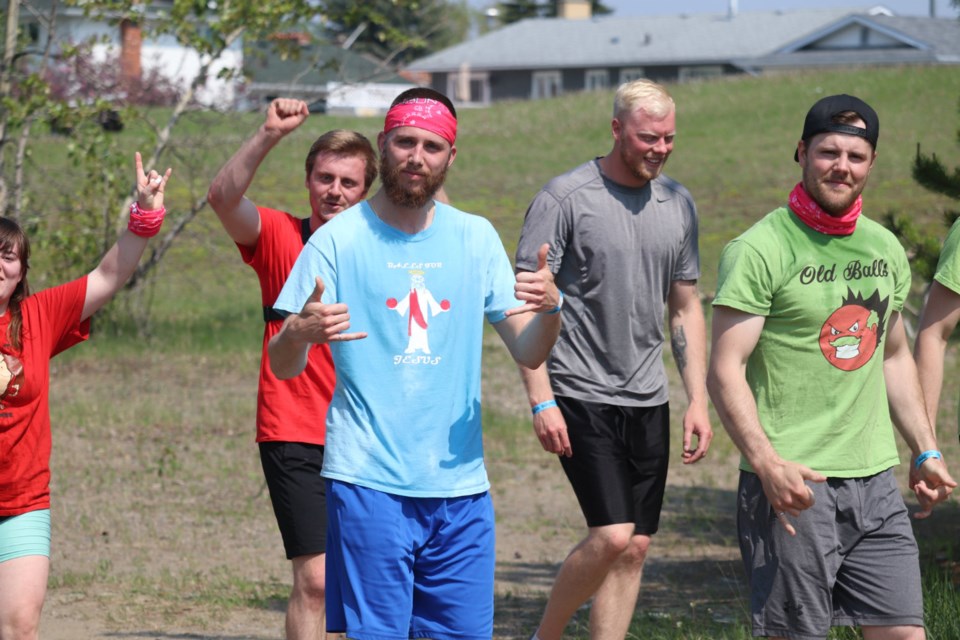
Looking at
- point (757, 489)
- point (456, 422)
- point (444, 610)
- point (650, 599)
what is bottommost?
point (650, 599)

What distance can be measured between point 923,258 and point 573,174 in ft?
9.74

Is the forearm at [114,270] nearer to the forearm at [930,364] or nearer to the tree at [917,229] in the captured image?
the forearm at [930,364]

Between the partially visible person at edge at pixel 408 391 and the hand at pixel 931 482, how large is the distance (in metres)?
1.32

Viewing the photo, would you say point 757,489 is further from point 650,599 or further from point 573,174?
point 650,599

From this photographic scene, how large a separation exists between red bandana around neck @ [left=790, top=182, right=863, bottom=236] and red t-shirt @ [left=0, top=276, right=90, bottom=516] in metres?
2.41

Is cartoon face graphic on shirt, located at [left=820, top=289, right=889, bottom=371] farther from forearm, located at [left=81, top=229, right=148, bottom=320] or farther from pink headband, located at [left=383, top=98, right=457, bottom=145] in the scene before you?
forearm, located at [left=81, top=229, right=148, bottom=320]

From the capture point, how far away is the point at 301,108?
15.1 ft

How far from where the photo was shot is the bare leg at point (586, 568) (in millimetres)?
5316

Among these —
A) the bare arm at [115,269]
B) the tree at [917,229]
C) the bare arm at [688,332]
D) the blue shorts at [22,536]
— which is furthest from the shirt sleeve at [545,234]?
the tree at [917,229]

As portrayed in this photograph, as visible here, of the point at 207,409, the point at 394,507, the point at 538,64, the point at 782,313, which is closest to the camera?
the point at 394,507

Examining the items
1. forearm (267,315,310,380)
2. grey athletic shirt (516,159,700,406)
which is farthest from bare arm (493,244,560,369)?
grey athletic shirt (516,159,700,406)

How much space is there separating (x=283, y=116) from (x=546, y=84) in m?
69.9

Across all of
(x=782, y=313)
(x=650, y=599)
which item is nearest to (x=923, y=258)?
(x=650, y=599)

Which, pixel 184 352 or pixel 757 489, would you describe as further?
pixel 184 352
